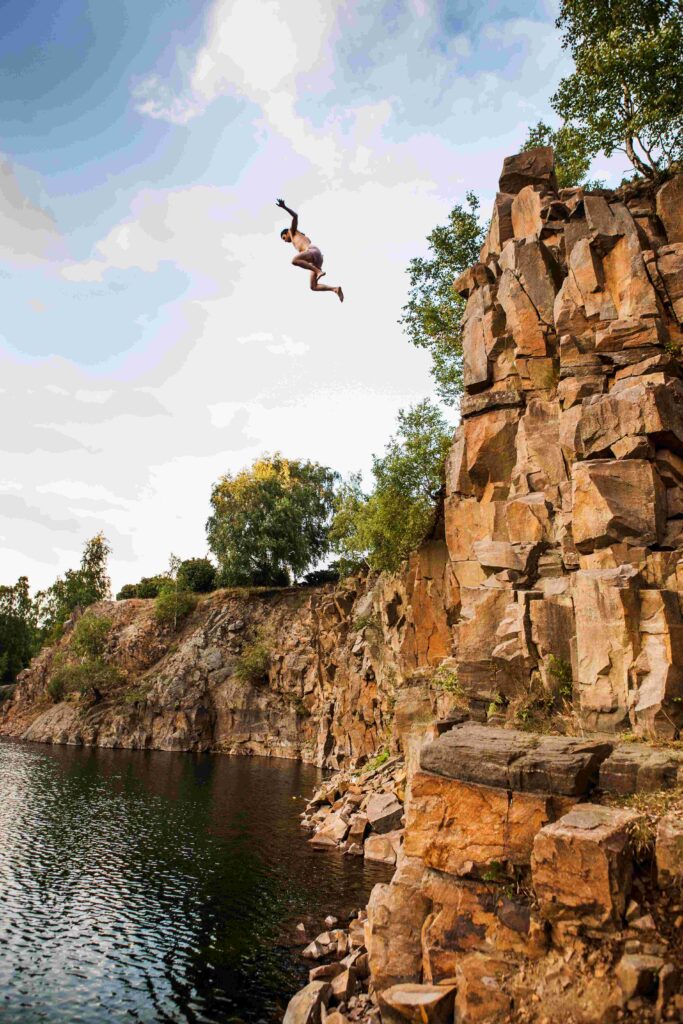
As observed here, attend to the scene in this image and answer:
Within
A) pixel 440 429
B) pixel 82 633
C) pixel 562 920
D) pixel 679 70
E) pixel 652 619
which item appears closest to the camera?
pixel 562 920

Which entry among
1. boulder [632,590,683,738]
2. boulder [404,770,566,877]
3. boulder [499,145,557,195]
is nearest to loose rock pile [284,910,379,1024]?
boulder [404,770,566,877]

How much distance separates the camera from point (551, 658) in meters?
16.4

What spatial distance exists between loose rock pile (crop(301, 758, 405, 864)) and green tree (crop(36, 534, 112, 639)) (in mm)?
65220

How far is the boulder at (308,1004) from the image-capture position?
12.1 metres

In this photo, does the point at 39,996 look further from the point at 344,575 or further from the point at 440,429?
the point at 344,575

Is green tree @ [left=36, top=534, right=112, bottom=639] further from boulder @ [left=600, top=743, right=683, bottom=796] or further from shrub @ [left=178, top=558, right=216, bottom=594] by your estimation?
boulder @ [left=600, top=743, right=683, bottom=796]

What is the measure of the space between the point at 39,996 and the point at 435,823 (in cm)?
950

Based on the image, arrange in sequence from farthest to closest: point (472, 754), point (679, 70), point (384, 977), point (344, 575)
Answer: point (344, 575)
point (679, 70)
point (472, 754)
point (384, 977)

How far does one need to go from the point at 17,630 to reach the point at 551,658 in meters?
90.0

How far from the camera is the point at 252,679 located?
5822cm

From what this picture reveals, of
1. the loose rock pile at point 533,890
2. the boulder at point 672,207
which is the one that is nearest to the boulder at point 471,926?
the loose rock pile at point 533,890

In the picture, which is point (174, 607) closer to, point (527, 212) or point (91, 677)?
point (91, 677)

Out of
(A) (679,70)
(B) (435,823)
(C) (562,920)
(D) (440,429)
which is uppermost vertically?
(A) (679,70)

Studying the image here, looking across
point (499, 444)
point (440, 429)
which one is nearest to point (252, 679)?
point (440, 429)
